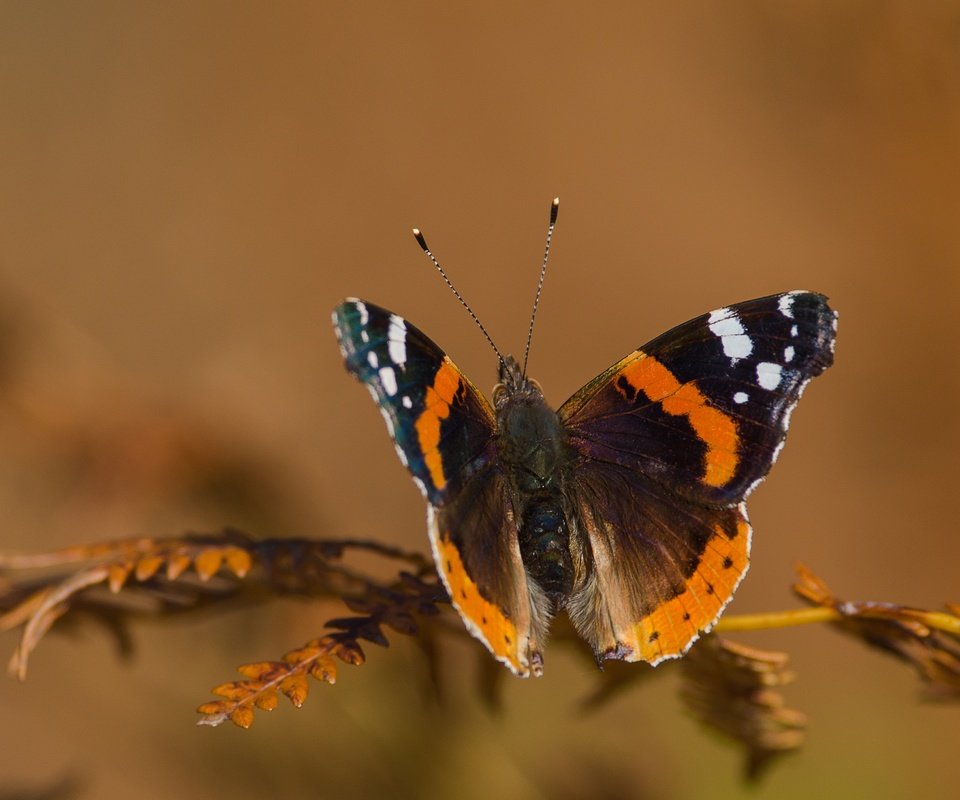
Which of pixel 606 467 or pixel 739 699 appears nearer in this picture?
pixel 739 699

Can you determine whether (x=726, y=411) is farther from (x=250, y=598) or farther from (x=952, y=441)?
(x=952, y=441)

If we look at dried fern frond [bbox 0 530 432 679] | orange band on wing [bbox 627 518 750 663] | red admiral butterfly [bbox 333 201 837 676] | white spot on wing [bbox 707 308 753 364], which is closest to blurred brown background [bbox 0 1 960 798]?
dried fern frond [bbox 0 530 432 679]

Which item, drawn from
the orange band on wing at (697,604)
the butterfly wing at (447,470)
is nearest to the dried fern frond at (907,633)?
the orange band on wing at (697,604)

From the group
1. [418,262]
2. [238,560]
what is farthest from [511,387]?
[418,262]

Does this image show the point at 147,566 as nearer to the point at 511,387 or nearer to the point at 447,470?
the point at 447,470

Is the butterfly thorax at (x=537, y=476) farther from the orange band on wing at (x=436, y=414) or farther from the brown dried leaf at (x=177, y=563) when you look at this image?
the brown dried leaf at (x=177, y=563)
